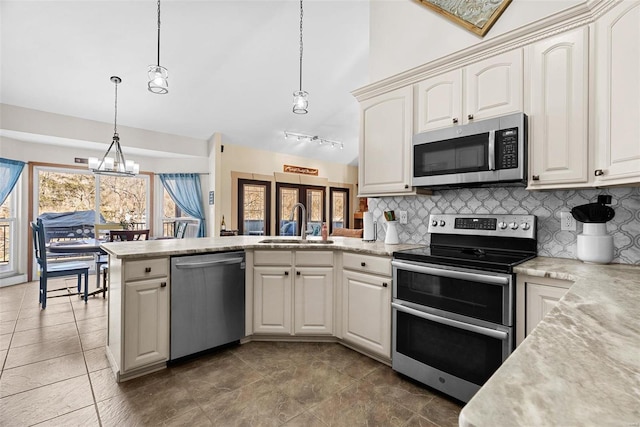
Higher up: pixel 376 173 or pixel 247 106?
pixel 247 106

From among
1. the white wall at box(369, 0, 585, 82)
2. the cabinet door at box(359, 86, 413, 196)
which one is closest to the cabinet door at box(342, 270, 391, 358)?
the cabinet door at box(359, 86, 413, 196)

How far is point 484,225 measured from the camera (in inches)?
89.1

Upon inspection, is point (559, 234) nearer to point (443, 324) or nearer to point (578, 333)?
point (443, 324)

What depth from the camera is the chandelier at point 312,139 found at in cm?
639

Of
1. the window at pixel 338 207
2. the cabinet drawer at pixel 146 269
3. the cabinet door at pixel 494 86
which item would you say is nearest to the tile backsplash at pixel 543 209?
the cabinet door at pixel 494 86

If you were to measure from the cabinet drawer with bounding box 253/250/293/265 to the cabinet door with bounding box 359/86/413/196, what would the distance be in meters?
0.91

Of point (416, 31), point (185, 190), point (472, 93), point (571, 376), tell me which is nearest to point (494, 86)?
point (472, 93)

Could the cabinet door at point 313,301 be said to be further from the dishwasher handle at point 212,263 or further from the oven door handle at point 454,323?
the oven door handle at point 454,323

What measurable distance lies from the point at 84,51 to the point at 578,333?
497 centimetres

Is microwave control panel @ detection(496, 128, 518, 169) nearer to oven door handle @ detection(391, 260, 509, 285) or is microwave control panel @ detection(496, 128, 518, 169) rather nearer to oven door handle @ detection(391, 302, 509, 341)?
oven door handle @ detection(391, 260, 509, 285)

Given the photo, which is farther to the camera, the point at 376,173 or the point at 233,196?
the point at 233,196

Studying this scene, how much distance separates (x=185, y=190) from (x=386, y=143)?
4.82 m

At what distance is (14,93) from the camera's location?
Result: 13.3ft

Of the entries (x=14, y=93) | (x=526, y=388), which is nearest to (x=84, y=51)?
(x=14, y=93)
